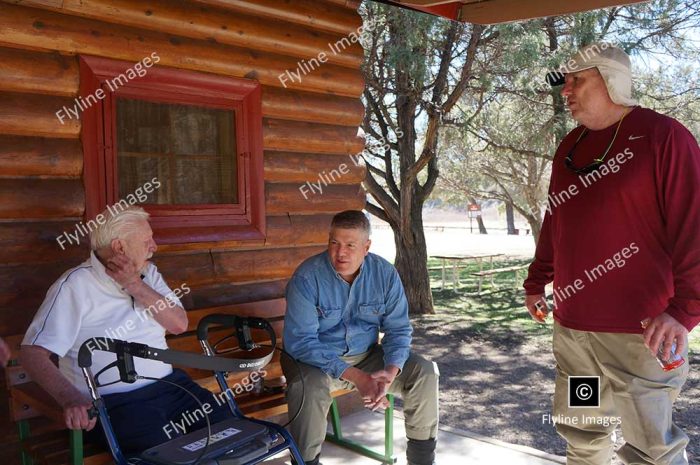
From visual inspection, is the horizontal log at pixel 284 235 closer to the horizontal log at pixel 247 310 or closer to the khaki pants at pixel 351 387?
the horizontal log at pixel 247 310

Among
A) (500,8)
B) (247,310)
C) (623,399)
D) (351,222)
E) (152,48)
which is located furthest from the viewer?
(500,8)

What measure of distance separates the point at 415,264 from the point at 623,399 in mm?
8103

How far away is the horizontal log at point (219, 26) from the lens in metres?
3.33

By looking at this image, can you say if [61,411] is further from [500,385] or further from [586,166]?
[500,385]

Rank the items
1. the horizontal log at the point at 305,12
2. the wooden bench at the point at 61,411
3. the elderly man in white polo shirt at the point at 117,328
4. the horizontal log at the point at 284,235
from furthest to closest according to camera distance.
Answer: the horizontal log at the point at 305,12
the horizontal log at the point at 284,235
the wooden bench at the point at 61,411
the elderly man in white polo shirt at the point at 117,328

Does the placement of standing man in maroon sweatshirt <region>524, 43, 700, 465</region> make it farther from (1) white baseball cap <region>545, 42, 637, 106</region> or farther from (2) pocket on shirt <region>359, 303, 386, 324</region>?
(2) pocket on shirt <region>359, 303, 386, 324</region>

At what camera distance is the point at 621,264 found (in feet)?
8.51

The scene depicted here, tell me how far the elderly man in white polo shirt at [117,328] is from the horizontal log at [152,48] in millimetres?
958

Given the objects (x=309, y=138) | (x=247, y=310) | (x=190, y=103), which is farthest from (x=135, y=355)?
(x=309, y=138)

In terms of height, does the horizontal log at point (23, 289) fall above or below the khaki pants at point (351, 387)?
above

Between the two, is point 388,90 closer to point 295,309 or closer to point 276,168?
point 276,168

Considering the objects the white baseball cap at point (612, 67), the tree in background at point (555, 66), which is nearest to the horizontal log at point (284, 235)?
the white baseball cap at point (612, 67)

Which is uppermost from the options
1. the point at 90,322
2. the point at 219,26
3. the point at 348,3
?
the point at 348,3

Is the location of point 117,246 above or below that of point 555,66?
below
